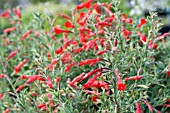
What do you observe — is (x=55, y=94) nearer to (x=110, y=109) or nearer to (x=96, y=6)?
(x=110, y=109)

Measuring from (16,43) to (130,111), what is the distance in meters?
2.43

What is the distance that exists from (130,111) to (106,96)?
0.26 meters

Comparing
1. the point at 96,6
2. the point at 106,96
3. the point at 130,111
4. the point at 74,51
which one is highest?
the point at 96,6

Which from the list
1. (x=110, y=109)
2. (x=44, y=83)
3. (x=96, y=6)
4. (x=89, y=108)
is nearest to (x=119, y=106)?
(x=110, y=109)

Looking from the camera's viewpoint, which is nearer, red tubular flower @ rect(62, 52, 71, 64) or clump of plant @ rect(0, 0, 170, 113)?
clump of plant @ rect(0, 0, 170, 113)

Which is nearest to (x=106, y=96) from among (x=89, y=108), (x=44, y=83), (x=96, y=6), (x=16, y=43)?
(x=89, y=108)

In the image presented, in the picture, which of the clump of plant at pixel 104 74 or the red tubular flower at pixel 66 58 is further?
the red tubular flower at pixel 66 58

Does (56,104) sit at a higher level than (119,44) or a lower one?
lower

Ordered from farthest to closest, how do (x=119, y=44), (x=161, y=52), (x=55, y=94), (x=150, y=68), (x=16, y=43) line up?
(x=16, y=43) < (x=161, y=52) < (x=150, y=68) < (x=119, y=44) < (x=55, y=94)

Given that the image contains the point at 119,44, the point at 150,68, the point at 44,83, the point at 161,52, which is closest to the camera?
the point at 119,44

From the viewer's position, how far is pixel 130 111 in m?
2.80

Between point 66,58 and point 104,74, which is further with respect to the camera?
point 66,58

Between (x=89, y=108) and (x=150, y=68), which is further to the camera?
(x=150, y=68)

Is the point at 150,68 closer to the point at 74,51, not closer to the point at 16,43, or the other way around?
the point at 74,51
